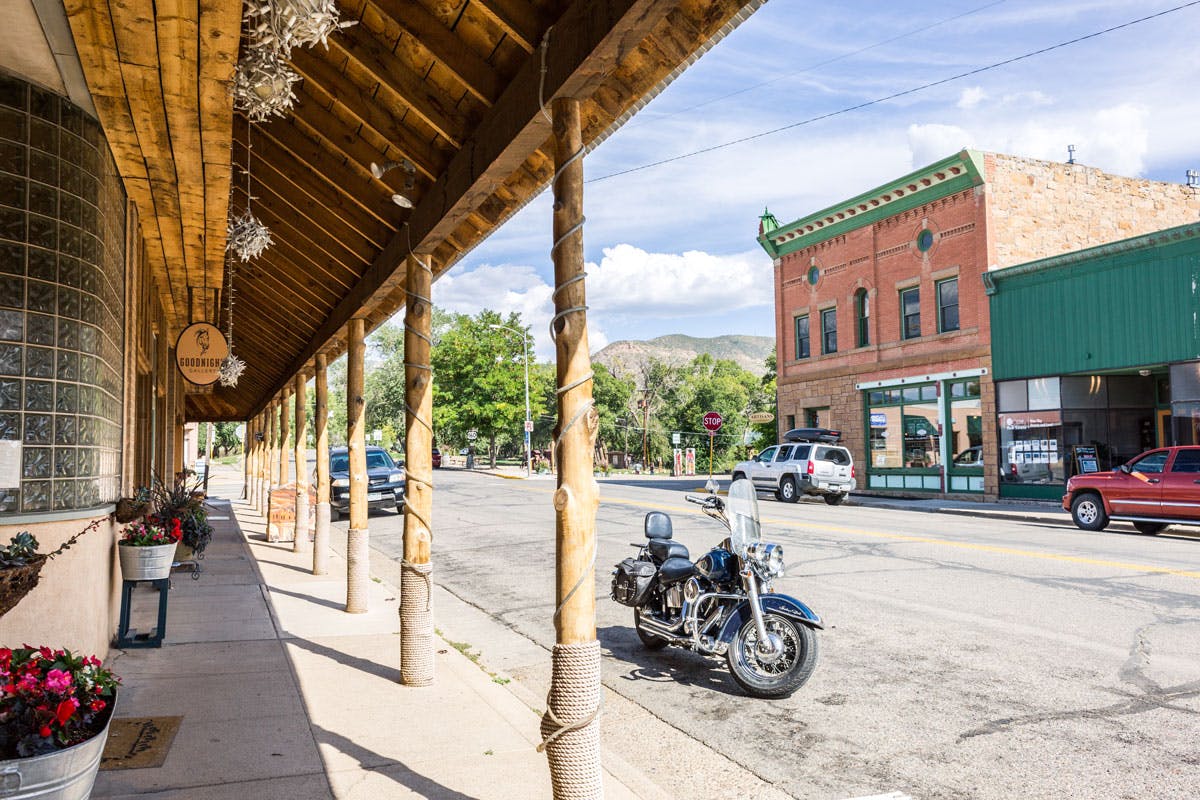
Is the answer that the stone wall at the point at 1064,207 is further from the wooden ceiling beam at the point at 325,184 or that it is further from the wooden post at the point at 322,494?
the wooden ceiling beam at the point at 325,184

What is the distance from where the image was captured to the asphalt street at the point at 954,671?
5.11 meters

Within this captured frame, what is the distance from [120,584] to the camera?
26.7 feet

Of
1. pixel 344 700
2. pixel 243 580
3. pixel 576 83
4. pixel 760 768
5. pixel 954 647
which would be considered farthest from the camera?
pixel 243 580

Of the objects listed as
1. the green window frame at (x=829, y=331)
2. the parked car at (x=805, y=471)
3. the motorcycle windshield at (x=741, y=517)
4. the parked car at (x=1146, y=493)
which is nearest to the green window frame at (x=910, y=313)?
the green window frame at (x=829, y=331)

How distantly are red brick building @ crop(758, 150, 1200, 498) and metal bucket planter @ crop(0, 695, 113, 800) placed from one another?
24691mm

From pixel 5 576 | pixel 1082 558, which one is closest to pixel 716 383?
pixel 1082 558

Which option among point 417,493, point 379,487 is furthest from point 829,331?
point 417,493

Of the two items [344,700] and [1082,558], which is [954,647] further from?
[1082,558]

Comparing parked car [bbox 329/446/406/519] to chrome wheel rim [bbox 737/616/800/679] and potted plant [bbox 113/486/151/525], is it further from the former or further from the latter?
chrome wheel rim [bbox 737/616/800/679]

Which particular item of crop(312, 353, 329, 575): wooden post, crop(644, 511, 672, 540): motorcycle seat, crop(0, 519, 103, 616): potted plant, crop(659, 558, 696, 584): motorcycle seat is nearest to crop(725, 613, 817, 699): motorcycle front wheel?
crop(659, 558, 696, 584): motorcycle seat

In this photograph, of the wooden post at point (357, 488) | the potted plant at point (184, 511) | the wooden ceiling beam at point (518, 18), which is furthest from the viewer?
the wooden post at point (357, 488)

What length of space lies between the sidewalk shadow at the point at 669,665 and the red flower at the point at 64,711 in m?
4.88

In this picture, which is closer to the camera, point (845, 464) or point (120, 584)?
point (120, 584)

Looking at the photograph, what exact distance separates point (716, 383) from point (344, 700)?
70.8 metres
